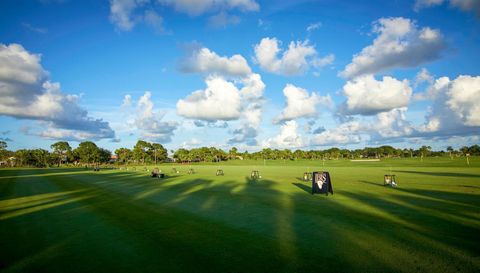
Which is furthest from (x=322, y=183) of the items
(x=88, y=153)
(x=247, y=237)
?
(x=88, y=153)

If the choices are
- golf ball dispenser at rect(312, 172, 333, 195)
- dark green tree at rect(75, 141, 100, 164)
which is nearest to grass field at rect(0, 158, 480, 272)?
golf ball dispenser at rect(312, 172, 333, 195)

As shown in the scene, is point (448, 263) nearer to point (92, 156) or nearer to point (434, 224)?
point (434, 224)

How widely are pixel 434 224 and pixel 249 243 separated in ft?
25.9

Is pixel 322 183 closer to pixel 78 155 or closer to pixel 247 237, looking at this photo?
pixel 247 237

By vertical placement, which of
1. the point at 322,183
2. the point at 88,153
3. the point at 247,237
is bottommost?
the point at 247,237

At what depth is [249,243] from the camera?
916 cm

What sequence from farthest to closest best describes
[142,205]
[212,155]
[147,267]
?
[212,155]
[142,205]
[147,267]

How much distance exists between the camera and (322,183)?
2081 cm

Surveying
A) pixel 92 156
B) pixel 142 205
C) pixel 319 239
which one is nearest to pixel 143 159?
pixel 92 156

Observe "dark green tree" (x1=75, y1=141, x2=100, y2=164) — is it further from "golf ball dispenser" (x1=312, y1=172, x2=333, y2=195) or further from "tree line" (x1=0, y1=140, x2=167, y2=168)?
"golf ball dispenser" (x1=312, y1=172, x2=333, y2=195)

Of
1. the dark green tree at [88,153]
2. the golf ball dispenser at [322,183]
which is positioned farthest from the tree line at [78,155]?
the golf ball dispenser at [322,183]

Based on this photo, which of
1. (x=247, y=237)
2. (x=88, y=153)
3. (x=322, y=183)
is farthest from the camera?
(x=88, y=153)

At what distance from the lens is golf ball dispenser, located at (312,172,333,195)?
809 inches

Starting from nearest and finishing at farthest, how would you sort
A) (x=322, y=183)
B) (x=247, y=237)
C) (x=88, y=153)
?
(x=247, y=237), (x=322, y=183), (x=88, y=153)
